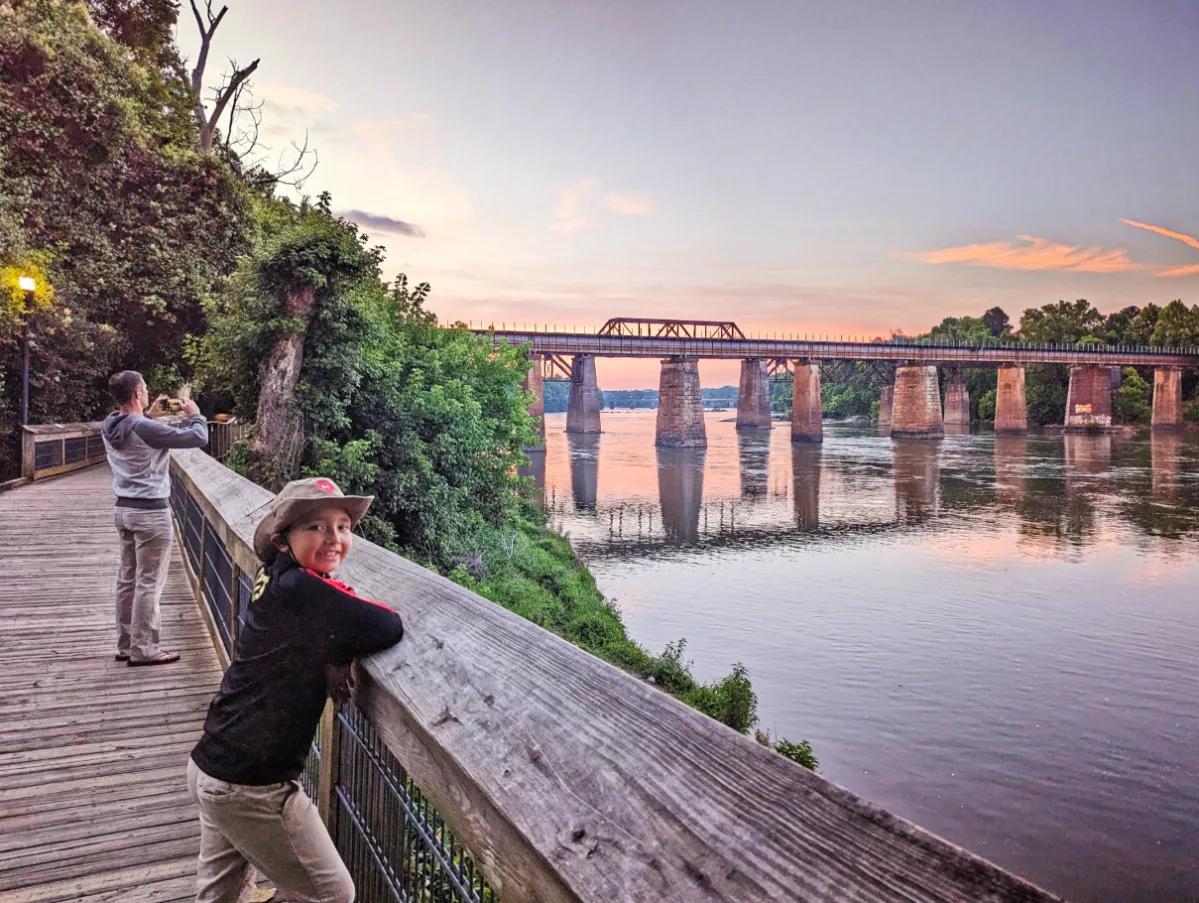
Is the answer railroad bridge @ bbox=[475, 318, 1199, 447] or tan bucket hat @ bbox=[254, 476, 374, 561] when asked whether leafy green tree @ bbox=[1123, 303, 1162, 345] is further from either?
tan bucket hat @ bbox=[254, 476, 374, 561]

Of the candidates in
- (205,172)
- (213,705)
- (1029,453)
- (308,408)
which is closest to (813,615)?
(308,408)

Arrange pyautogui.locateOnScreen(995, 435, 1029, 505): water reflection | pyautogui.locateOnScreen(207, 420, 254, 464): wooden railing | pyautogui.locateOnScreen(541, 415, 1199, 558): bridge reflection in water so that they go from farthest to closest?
pyautogui.locateOnScreen(995, 435, 1029, 505): water reflection < pyautogui.locateOnScreen(541, 415, 1199, 558): bridge reflection in water < pyautogui.locateOnScreen(207, 420, 254, 464): wooden railing

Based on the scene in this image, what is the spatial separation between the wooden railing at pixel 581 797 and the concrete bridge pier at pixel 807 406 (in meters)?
75.3

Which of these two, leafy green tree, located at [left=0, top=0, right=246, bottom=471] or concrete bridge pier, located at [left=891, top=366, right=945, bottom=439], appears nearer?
leafy green tree, located at [left=0, top=0, right=246, bottom=471]

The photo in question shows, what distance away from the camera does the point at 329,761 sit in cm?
230

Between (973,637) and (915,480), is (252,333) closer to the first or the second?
(973,637)

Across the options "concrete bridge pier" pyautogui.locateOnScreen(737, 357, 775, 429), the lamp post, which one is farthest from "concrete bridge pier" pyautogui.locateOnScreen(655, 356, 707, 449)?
the lamp post

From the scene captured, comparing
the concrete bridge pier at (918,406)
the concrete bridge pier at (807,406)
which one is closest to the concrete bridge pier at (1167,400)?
the concrete bridge pier at (918,406)

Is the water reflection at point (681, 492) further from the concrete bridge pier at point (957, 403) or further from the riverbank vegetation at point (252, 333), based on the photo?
the concrete bridge pier at point (957, 403)

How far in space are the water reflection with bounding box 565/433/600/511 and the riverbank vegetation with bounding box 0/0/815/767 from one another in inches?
518

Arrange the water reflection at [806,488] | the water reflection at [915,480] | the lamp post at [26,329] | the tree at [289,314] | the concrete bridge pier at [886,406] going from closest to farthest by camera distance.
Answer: the tree at [289,314], the lamp post at [26,329], the water reflection at [806,488], the water reflection at [915,480], the concrete bridge pier at [886,406]

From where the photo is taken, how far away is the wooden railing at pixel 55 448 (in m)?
17.6

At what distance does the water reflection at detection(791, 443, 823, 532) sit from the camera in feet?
106

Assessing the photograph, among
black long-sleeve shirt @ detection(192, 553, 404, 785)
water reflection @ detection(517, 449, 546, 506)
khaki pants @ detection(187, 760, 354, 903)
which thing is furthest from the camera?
water reflection @ detection(517, 449, 546, 506)
